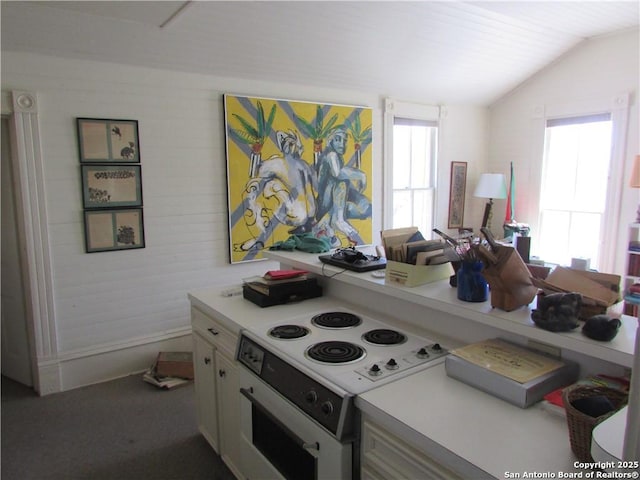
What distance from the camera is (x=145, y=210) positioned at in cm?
341

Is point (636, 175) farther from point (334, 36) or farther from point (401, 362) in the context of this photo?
point (401, 362)

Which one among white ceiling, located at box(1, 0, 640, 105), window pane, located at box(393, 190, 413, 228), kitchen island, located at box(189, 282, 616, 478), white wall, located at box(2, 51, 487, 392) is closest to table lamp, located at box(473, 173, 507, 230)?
window pane, located at box(393, 190, 413, 228)

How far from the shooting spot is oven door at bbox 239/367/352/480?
1.39 m

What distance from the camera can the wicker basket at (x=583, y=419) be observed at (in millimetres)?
993

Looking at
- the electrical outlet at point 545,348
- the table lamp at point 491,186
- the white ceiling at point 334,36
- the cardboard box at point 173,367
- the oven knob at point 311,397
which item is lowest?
the cardboard box at point 173,367

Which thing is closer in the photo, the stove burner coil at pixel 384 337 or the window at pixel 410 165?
the stove burner coil at pixel 384 337

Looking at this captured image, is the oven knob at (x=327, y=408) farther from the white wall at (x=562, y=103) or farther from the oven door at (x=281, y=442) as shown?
the white wall at (x=562, y=103)

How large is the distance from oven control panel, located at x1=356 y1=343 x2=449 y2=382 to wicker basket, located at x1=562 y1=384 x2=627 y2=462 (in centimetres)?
53

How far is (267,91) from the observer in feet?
12.7

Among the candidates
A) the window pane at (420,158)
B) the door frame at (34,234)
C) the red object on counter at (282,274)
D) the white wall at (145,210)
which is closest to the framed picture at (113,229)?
the white wall at (145,210)

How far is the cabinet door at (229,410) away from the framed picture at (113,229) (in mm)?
1582

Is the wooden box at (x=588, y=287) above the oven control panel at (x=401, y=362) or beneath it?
above

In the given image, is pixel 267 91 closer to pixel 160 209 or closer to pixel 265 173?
pixel 265 173

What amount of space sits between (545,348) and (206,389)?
1.75 metres
